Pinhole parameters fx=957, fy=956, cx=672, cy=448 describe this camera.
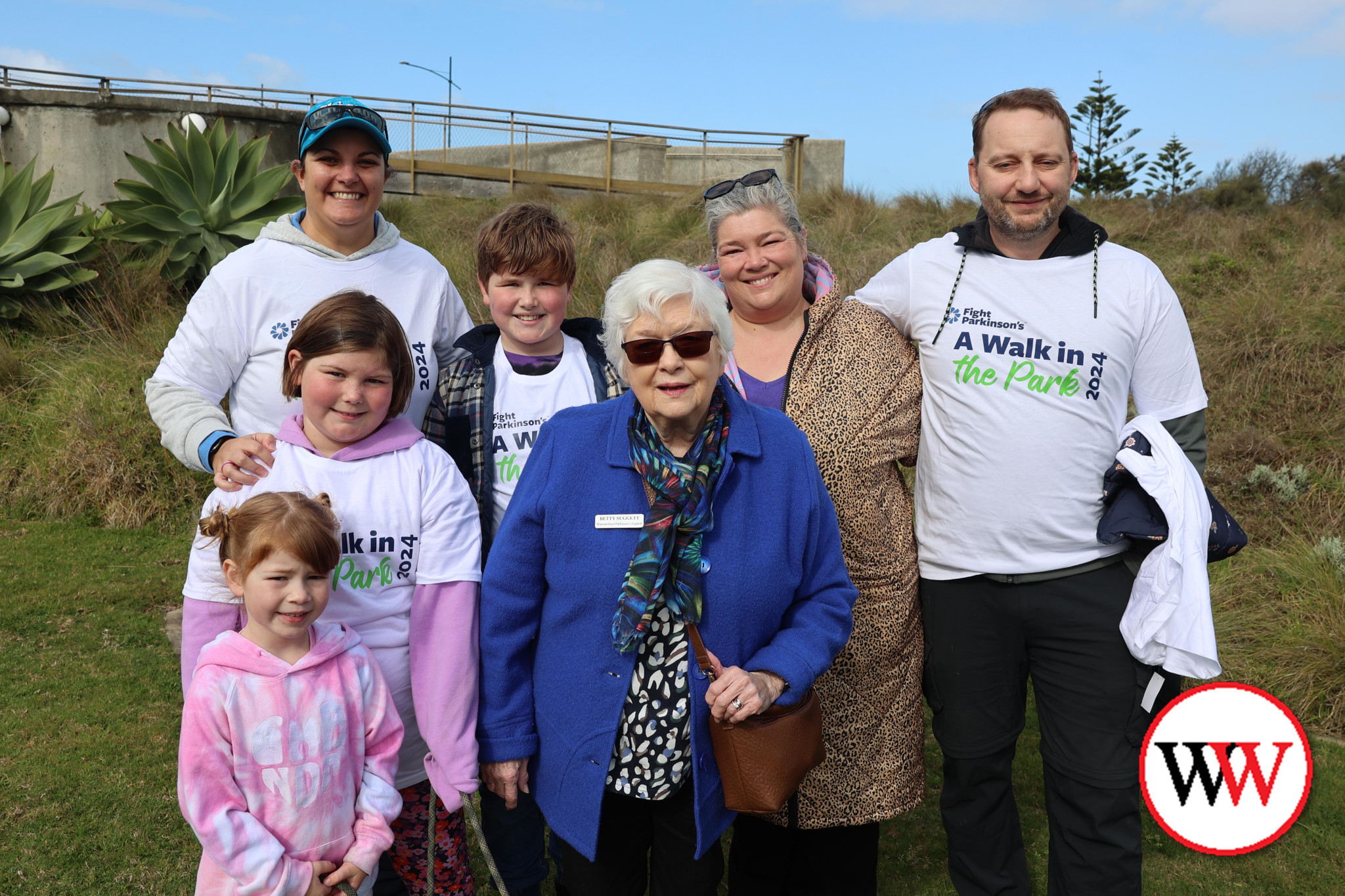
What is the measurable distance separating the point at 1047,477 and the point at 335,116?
235 centimetres

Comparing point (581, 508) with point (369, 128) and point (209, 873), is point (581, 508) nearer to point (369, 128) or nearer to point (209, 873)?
point (209, 873)

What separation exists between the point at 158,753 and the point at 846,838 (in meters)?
3.18

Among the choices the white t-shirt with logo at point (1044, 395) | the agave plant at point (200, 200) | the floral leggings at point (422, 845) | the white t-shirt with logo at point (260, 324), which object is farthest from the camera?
the agave plant at point (200, 200)

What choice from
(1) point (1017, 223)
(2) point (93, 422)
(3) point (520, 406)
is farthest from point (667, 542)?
(2) point (93, 422)

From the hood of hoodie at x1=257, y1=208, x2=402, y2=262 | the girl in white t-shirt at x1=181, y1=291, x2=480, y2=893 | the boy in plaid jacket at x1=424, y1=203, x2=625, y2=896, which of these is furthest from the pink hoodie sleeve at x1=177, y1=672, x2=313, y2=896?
the hood of hoodie at x1=257, y1=208, x2=402, y2=262

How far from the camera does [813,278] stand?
317 cm

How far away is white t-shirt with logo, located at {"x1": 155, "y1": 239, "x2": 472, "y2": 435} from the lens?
2.72 meters

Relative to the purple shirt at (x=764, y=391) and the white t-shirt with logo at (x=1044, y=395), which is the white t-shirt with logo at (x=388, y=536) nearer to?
the purple shirt at (x=764, y=391)

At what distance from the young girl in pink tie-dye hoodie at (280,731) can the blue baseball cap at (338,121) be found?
1162mm

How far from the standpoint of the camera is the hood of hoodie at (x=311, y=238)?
289 cm

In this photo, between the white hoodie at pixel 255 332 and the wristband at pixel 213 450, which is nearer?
the wristband at pixel 213 450

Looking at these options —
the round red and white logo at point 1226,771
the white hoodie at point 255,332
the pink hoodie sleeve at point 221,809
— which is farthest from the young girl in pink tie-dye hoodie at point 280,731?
the round red and white logo at point 1226,771

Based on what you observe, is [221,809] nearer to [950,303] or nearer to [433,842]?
[433,842]

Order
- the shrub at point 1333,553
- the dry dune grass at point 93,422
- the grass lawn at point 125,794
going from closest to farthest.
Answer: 1. the grass lawn at point 125,794
2. the shrub at point 1333,553
3. the dry dune grass at point 93,422
